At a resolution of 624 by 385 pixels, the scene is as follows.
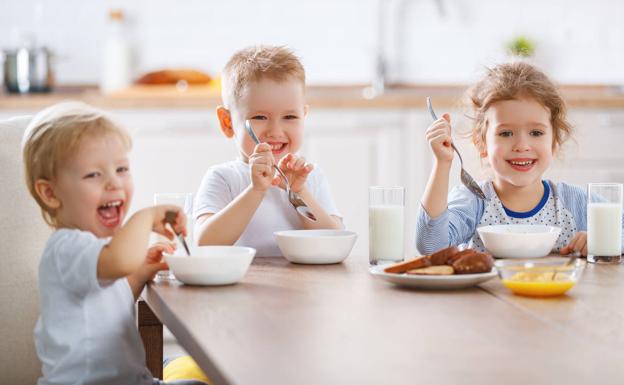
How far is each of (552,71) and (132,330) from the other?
3779mm

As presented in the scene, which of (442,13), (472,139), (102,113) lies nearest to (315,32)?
(442,13)

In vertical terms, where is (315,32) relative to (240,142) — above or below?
above

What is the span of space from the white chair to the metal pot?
7.91 ft

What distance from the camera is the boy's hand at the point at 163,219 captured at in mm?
1593

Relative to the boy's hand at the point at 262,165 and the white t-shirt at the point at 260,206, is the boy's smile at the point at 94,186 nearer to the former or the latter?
the boy's hand at the point at 262,165

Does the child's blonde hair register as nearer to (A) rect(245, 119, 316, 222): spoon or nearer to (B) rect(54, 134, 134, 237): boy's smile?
(A) rect(245, 119, 316, 222): spoon

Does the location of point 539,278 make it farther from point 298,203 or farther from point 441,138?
point 298,203

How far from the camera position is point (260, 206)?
7.30ft

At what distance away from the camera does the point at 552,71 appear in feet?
16.4

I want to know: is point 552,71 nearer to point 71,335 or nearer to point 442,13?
point 442,13

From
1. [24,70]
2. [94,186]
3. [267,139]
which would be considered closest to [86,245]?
[94,186]

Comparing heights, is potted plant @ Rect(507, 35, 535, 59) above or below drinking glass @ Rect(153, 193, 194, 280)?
above

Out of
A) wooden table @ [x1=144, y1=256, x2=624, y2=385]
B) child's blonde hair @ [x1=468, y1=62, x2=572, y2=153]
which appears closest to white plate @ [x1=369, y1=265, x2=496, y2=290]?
wooden table @ [x1=144, y1=256, x2=624, y2=385]

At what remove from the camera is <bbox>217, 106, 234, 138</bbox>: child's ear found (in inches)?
92.4
